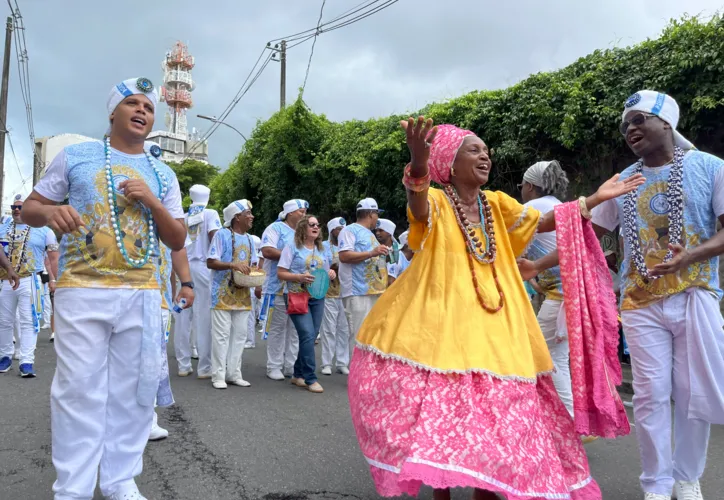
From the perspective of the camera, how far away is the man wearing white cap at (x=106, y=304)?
293cm

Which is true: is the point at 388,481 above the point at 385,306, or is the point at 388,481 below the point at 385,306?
below

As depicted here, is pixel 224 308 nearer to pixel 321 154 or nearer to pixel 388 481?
pixel 388 481

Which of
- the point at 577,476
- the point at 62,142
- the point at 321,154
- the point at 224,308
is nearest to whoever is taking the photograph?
the point at 577,476

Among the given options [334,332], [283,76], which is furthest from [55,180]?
[283,76]

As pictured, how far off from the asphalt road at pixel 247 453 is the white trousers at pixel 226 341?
1.54ft

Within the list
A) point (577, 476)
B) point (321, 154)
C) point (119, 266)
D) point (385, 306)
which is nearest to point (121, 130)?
point (119, 266)

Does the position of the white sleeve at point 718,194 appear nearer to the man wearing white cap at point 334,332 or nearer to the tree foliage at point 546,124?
the tree foliage at point 546,124

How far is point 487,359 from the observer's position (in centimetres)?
297

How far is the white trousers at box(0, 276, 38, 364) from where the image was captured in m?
7.44

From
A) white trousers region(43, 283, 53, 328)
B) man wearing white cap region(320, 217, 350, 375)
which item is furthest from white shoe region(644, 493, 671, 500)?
white trousers region(43, 283, 53, 328)

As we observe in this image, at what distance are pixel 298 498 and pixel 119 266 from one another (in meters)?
1.61

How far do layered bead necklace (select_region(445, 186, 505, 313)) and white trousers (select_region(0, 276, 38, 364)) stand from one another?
20.3ft

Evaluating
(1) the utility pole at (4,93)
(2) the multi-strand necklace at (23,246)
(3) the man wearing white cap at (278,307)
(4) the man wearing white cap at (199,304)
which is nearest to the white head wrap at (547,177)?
(3) the man wearing white cap at (278,307)

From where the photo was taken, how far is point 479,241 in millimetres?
3295
